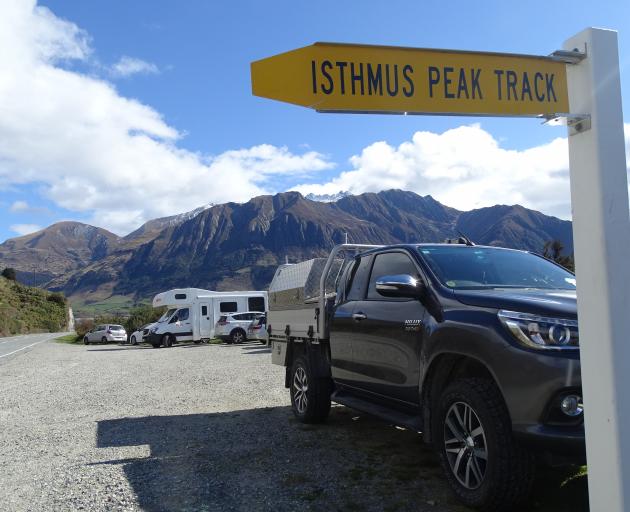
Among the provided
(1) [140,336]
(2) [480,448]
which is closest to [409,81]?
(2) [480,448]

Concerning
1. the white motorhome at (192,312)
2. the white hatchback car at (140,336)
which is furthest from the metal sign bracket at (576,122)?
the white hatchback car at (140,336)

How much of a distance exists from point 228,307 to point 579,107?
1088 inches

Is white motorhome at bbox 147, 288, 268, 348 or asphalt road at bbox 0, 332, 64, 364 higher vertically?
white motorhome at bbox 147, 288, 268, 348

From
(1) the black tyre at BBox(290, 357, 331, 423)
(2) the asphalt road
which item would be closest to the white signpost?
(1) the black tyre at BBox(290, 357, 331, 423)

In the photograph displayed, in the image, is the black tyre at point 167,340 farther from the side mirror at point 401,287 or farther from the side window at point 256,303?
the side mirror at point 401,287

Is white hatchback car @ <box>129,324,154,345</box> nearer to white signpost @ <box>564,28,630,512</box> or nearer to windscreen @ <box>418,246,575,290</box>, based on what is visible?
windscreen @ <box>418,246,575,290</box>

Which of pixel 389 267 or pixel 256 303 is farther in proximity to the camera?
pixel 256 303

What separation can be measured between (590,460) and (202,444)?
460 centimetres

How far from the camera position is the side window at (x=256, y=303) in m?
30.0

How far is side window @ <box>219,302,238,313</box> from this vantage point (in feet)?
95.7

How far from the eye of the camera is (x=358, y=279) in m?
6.07

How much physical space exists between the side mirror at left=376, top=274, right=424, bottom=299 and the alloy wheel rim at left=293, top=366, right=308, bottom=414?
259 cm

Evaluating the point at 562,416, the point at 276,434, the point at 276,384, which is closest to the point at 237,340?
the point at 276,384

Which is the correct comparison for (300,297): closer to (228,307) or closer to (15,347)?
(228,307)
